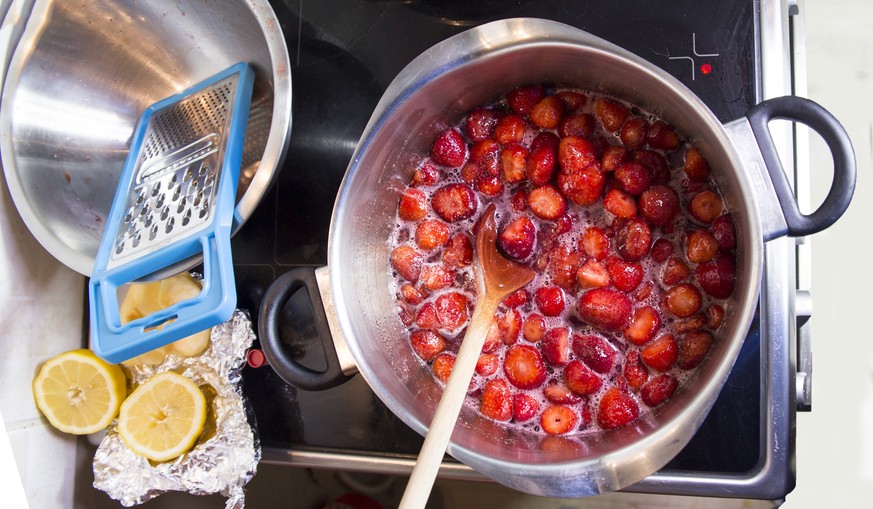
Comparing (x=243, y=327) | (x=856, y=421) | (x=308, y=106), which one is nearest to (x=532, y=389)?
(x=243, y=327)

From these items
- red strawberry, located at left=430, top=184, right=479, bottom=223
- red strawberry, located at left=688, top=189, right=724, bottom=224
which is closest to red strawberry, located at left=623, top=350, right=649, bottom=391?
red strawberry, located at left=688, top=189, right=724, bottom=224

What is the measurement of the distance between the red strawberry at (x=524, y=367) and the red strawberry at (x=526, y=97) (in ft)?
1.17

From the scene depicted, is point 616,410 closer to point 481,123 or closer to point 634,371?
point 634,371

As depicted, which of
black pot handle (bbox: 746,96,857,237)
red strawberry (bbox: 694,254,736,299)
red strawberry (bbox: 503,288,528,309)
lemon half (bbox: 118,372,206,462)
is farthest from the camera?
lemon half (bbox: 118,372,206,462)

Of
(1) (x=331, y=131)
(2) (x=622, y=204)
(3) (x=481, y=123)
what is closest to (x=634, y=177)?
(2) (x=622, y=204)

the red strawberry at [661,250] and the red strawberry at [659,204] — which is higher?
the red strawberry at [659,204]

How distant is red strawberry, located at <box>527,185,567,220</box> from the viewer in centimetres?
92

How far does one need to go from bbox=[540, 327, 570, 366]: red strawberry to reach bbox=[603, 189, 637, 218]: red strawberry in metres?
0.19

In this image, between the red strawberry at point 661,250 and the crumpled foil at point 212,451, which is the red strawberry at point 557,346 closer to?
the red strawberry at point 661,250

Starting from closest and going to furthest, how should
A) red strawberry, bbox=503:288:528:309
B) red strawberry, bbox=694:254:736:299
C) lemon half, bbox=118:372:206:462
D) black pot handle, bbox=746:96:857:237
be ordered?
black pot handle, bbox=746:96:857:237, red strawberry, bbox=694:254:736:299, red strawberry, bbox=503:288:528:309, lemon half, bbox=118:372:206:462

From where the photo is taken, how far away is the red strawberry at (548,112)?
36.5 inches

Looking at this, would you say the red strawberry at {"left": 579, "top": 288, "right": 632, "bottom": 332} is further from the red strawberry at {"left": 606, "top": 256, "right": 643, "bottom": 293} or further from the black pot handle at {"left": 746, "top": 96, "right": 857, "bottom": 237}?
the black pot handle at {"left": 746, "top": 96, "right": 857, "bottom": 237}

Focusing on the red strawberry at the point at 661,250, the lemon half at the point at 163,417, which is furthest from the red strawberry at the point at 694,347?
the lemon half at the point at 163,417

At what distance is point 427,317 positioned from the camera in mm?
958
